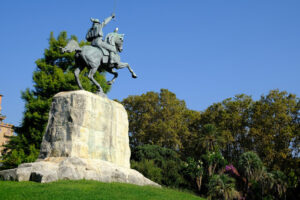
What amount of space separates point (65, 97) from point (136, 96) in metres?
27.4

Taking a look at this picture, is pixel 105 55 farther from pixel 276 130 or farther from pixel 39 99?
pixel 276 130

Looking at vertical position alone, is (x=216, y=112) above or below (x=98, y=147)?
above

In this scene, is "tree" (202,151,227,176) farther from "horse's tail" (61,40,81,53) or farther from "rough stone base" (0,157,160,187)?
"horse's tail" (61,40,81,53)

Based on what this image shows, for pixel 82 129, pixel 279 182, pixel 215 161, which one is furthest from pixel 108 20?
pixel 279 182

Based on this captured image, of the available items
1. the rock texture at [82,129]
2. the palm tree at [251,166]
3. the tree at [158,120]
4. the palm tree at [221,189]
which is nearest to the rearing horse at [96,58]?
the rock texture at [82,129]

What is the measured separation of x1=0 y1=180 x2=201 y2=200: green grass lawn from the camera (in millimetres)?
10133

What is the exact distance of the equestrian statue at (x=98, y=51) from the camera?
1606 centimetres

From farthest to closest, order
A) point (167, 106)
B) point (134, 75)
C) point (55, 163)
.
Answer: point (167, 106) < point (134, 75) < point (55, 163)

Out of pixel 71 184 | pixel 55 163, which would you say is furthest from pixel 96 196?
pixel 55 163

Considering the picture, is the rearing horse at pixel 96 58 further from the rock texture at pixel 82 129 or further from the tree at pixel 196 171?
the tree at pixel 196 171

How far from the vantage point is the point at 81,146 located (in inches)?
559

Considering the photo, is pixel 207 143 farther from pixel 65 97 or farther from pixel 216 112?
pixel 65 97

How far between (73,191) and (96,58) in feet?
23.2

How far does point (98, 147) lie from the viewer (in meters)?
14.9
